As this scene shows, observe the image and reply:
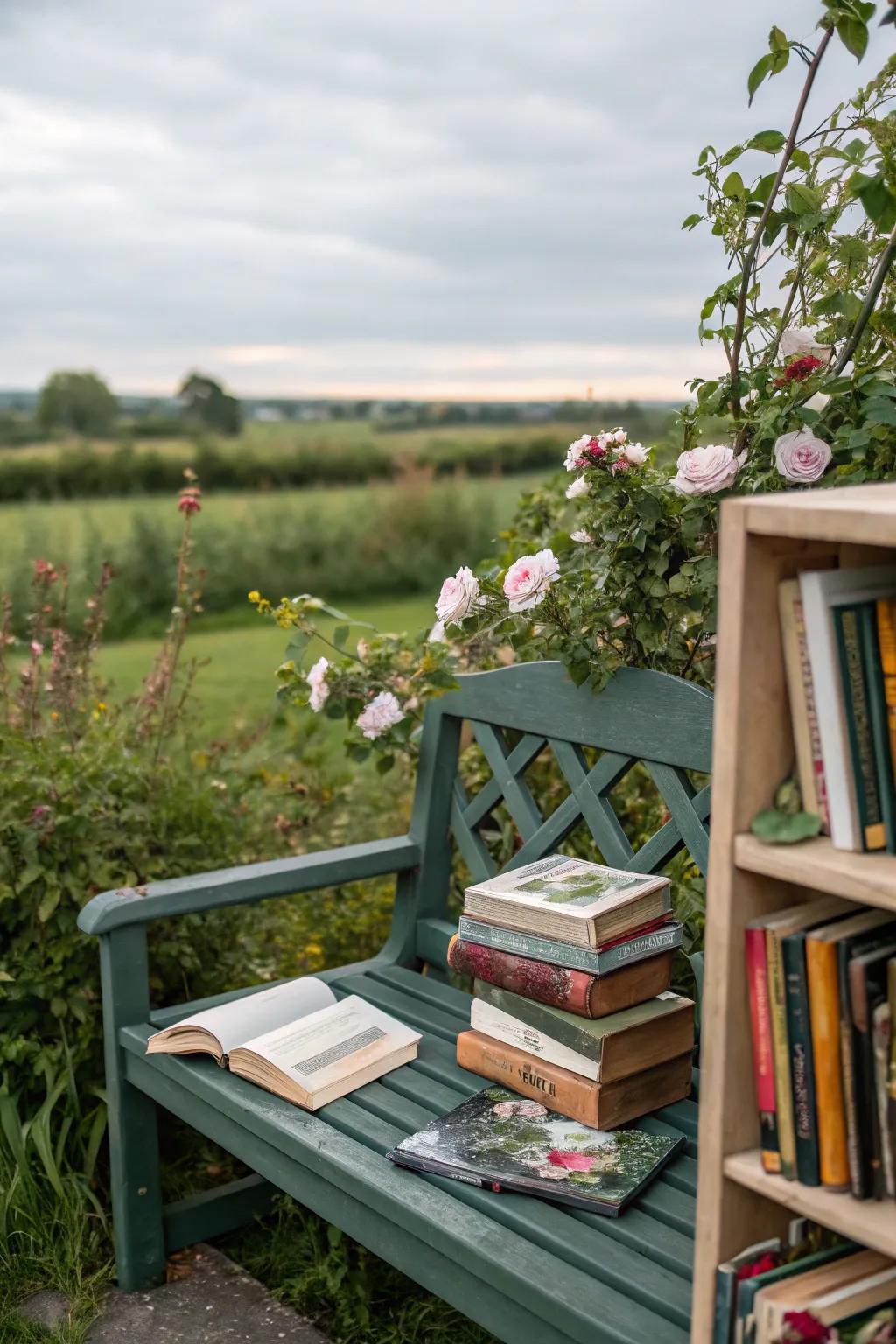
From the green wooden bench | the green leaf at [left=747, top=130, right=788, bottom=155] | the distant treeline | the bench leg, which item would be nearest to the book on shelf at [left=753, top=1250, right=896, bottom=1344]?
the green wooden bench

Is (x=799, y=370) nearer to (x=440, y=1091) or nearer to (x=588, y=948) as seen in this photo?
(x=588, y=948)

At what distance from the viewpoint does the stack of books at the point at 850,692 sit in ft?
4.13

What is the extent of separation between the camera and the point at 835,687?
49.5 inches

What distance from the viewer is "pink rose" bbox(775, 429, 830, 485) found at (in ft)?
6.47

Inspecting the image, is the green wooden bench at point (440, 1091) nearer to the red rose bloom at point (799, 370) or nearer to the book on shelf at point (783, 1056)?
the book on shelf at point (783, 1056)

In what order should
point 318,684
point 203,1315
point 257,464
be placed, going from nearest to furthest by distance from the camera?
point 203,1315 → point 318,684 → point 257,464

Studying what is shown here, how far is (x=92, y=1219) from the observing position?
268 centimetres

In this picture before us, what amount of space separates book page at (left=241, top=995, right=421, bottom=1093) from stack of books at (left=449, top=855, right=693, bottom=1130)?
18cm

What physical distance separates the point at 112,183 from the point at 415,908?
18.5ft

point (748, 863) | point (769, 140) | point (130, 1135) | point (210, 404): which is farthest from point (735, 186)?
point (210, 404)

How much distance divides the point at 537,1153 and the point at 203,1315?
105cm

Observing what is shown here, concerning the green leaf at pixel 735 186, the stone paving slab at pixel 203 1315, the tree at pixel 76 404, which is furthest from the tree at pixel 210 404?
the stone paving slab at pixel 203 1315

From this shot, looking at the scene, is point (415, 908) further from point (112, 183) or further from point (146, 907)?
point (112, 183)

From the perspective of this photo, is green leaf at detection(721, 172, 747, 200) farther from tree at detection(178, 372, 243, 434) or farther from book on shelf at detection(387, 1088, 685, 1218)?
tree at detection(178, 372, 243, 434)
